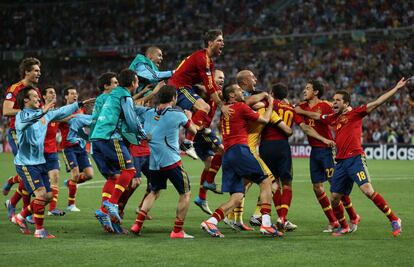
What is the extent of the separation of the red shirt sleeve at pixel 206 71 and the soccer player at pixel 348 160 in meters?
1.97

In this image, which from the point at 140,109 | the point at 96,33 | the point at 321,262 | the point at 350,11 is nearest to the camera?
the point at 321,262

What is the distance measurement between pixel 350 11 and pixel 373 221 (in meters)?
35.8

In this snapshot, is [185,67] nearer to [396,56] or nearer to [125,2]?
[396,56]

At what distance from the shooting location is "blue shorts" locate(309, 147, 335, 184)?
11820 millimetres

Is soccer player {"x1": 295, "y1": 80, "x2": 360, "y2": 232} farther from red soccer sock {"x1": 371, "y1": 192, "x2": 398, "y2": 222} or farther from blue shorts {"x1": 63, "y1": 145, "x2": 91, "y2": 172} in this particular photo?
blue shorts {"x1": 63, "y1": 145, "x2": 91, "y2": 172}

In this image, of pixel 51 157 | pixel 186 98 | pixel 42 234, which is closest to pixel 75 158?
pixel 51 157

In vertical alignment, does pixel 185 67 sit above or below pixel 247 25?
below

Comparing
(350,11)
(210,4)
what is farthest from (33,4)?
(350,11)

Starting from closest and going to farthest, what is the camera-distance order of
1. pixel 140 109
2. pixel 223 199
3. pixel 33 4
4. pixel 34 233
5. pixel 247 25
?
1. pixel 34 233
2. pixel 140 109
3. pixel 223 199
4. pixel 247 25
5. pixel 33 4

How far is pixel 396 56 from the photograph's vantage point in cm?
4381

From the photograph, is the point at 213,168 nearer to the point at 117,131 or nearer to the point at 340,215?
the point at 117,131

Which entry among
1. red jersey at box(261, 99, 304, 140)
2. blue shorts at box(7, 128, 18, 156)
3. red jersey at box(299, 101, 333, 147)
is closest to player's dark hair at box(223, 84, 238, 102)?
red jersey at box(261, 99, 304, 140)

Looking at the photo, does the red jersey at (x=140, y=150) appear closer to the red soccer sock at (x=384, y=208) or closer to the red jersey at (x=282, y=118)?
the red jersey at (x=282, y=118)

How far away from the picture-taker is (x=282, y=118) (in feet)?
38.9
